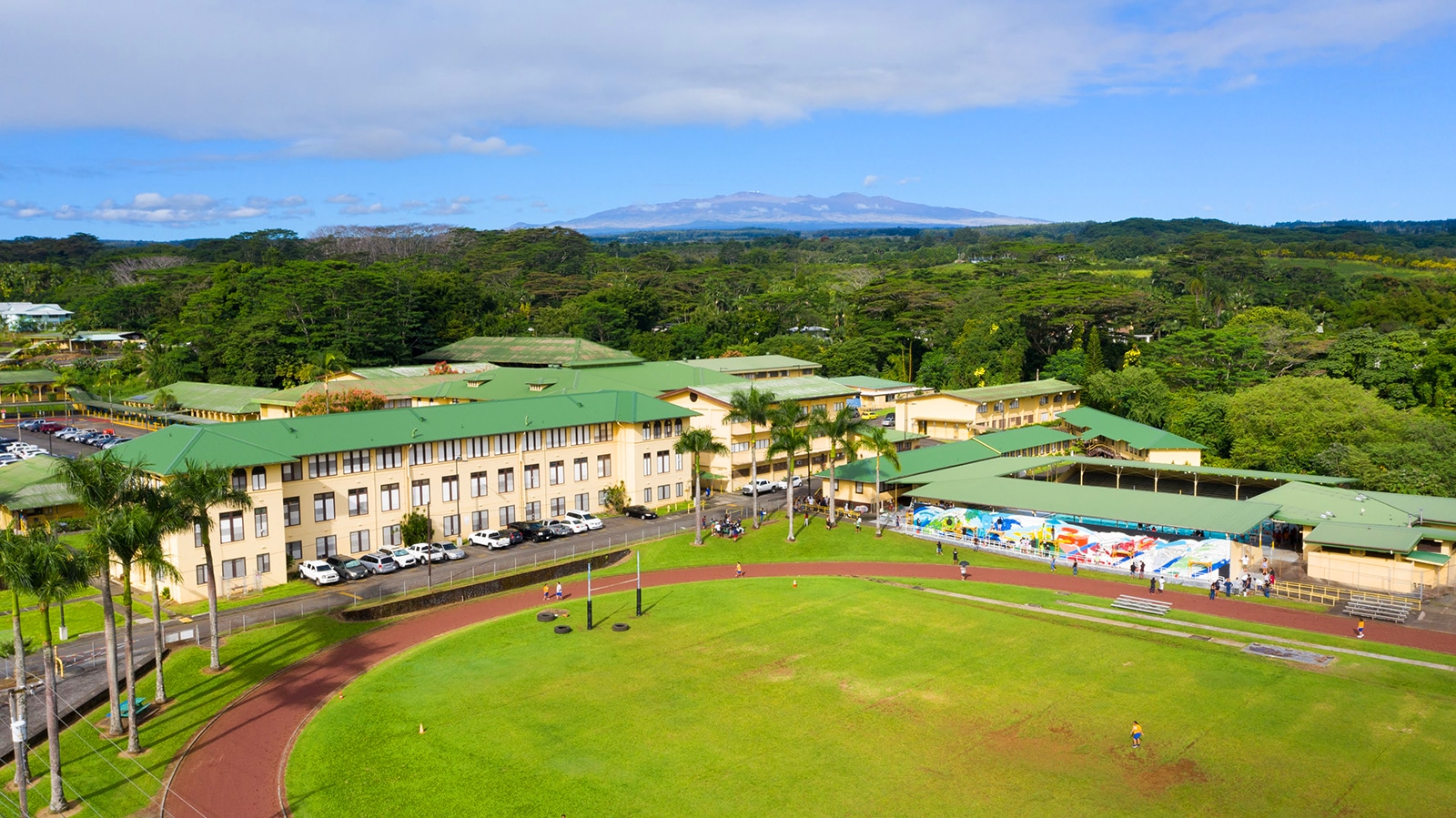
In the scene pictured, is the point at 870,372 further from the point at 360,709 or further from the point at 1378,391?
the point at 360,709

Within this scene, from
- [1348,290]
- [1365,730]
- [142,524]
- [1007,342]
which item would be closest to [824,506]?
[1365,730]

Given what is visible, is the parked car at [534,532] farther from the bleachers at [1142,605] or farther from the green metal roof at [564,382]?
the bleachers at [1142,605]

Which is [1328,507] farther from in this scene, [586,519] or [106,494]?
[106,494]

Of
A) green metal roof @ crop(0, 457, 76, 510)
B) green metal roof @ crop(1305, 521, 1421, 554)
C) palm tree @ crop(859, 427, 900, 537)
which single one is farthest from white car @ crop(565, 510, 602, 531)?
green metal roof @ crop(1305, 521, 1421, 554)

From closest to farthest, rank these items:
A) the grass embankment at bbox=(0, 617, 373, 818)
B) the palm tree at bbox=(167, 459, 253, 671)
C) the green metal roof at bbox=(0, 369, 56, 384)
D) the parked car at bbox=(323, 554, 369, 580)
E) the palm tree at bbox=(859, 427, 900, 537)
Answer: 1. the grass embankment at bbox=(0, 617, 373, 818)
2. the palm tree at bbox=(167, 459, 253, 671)
3. the parked car at bbox=(323, 554, 369, 580)
4. the palm tree at bbox=(859, 427, 900, 537)
5. the green metal roof at bbox=(0, 369, 56, 384)

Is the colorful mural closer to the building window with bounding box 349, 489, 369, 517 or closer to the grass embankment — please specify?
the building window with bounding box 349, 489, 369, 517

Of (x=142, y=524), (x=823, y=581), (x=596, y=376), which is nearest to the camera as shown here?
(x=142, y=524)

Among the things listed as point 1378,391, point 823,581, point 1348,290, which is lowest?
point 823,581
